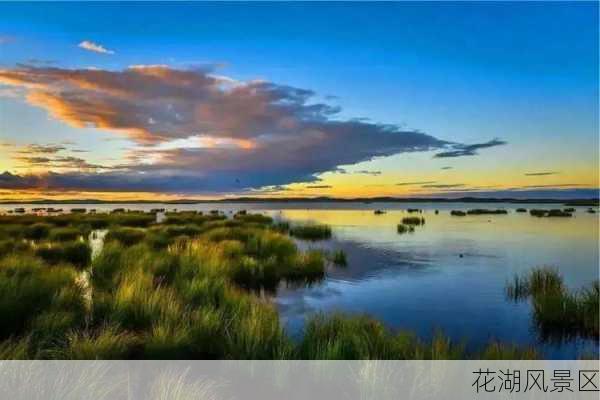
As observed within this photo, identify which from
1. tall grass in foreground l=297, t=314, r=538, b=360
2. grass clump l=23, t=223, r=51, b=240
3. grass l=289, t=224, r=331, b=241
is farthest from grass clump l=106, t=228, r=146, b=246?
tall grass in foreground l=297, t=314, r=538, b=360

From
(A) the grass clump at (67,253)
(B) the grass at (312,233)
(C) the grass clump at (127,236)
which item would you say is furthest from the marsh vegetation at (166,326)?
(B) the grass at (312,233)

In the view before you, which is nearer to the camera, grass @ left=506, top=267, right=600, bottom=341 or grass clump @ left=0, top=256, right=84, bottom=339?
grass clump @ left=0, top=256, right=84, bottom=339

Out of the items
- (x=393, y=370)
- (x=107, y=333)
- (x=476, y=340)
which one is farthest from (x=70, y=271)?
(x=476, y=340)

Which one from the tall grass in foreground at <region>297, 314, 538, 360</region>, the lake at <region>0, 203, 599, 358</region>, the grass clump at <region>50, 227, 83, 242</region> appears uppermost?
the grass clump at <region>50, 227, 83, 242</region>

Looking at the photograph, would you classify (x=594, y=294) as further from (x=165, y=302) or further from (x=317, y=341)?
(x=165, y=302)

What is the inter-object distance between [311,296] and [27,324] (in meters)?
8.45

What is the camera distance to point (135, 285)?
10.0 metres

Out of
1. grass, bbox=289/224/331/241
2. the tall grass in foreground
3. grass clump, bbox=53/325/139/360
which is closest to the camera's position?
grass clump, bbox=53/325/139/360

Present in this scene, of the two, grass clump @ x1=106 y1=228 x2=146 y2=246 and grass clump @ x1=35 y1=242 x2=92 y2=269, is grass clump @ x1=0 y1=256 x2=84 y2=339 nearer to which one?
grass clump @ x1=35 y1=242 x2=92 y2=269

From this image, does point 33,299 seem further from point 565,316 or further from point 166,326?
point 565,316

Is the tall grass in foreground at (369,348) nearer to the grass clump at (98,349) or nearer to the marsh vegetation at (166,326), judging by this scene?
the marsh vegetation at (166,326)

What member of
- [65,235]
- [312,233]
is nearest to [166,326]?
[65,235]

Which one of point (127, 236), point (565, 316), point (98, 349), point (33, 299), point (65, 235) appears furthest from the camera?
point (65, 235)

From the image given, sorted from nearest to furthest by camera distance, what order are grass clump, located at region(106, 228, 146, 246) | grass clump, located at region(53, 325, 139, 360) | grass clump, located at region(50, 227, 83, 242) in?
grass clump, located at region(53, 325, 139, 360)
grass clump, located at region(106, 228, 146, 246)
grass clump, located at region(50, 227, 83, 242)
